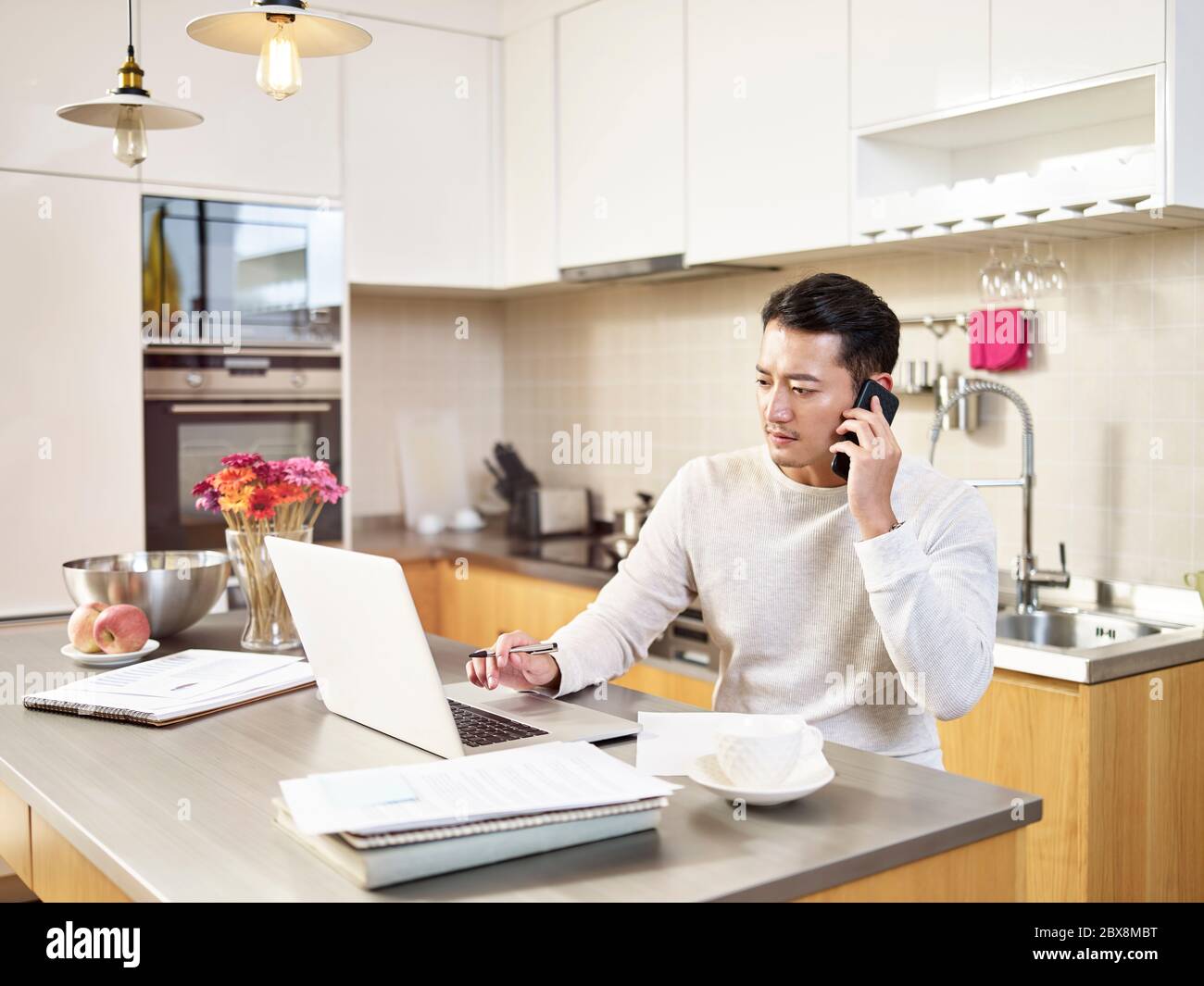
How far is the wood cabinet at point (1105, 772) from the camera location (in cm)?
221

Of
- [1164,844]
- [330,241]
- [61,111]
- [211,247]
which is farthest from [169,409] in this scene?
[1164,844]

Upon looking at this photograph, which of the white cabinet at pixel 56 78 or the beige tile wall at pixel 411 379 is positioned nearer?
the white cabinet at pixel 56 78

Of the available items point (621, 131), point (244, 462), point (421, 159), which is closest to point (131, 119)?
point (244, 462)

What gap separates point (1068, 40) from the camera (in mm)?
2348

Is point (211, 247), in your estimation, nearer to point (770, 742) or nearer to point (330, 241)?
point (330, 241)

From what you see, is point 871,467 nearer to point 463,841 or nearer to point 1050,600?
point 463,841

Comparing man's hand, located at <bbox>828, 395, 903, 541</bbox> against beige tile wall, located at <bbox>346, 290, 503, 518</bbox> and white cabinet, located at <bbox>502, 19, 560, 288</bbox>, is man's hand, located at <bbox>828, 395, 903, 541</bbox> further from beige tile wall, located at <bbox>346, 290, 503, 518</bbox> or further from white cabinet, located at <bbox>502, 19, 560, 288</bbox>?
beige tile wall, located at <bbox>346, 290, 503, 518</bbox>

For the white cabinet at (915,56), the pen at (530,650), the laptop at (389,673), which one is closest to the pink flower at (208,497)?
the laptop at (389,673)

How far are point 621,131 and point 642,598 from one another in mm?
1990

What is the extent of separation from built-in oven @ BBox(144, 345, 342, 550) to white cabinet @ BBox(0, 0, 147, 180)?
0.54 metres

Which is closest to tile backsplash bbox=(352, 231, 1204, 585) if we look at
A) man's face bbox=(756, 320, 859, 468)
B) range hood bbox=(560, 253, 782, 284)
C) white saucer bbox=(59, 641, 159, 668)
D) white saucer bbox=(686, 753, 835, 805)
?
range hood bbox=(560, 253, 782, 284)

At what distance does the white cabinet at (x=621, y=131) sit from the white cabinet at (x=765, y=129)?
0.26 ft

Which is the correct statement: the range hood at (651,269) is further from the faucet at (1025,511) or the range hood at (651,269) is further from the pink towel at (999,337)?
the faucet at (1025,511)
